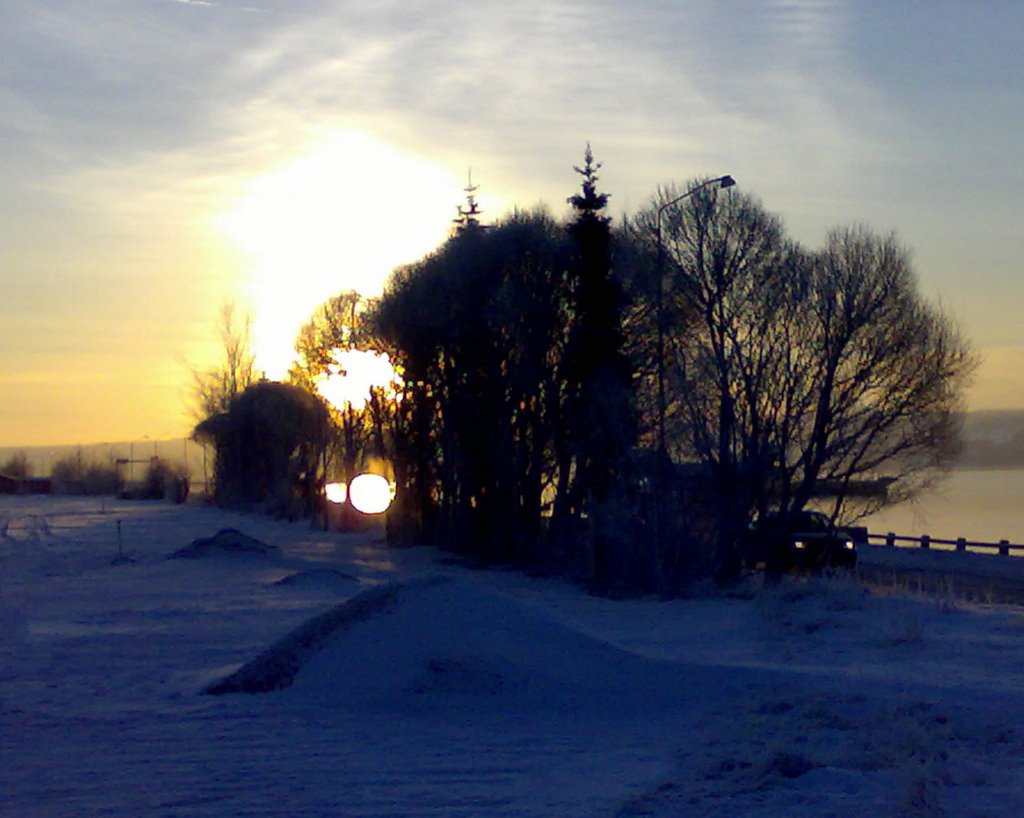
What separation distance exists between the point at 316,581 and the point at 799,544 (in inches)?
445

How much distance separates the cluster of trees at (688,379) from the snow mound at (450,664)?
10643 millimetres

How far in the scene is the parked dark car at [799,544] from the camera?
90.4ft

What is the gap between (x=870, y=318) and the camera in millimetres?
27688

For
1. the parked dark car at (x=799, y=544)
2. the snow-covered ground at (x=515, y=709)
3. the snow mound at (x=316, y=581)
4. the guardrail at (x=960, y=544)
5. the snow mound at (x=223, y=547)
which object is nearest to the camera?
the snow-covered ground at (x=515, y=709)

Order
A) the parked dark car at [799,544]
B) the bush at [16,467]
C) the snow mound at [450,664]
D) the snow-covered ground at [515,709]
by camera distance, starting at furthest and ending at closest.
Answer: the bush at [16,467] → the parked dark car at [799,544] → the snow mound at [450,664] → the snow-covered ground at [515,709]

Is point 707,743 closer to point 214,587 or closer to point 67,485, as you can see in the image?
point 214,587

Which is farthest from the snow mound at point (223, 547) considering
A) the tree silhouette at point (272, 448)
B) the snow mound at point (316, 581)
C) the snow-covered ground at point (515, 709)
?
the tree silhouette at point (272, 448)

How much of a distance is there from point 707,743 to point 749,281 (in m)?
18.9

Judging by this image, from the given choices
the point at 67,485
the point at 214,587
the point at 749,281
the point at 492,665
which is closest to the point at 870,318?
the point at 749,281

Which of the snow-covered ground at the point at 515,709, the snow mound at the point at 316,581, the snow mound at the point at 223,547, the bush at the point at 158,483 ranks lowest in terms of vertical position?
the snow-covered ground at the point at 515,709

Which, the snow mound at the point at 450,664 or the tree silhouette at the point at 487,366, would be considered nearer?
the snow mound at the point at 450,664

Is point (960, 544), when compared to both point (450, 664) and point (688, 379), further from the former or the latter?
point (450, 664)

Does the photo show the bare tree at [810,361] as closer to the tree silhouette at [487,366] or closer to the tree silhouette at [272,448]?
the tree silhouette at [487,366]

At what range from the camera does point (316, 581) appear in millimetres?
25234
